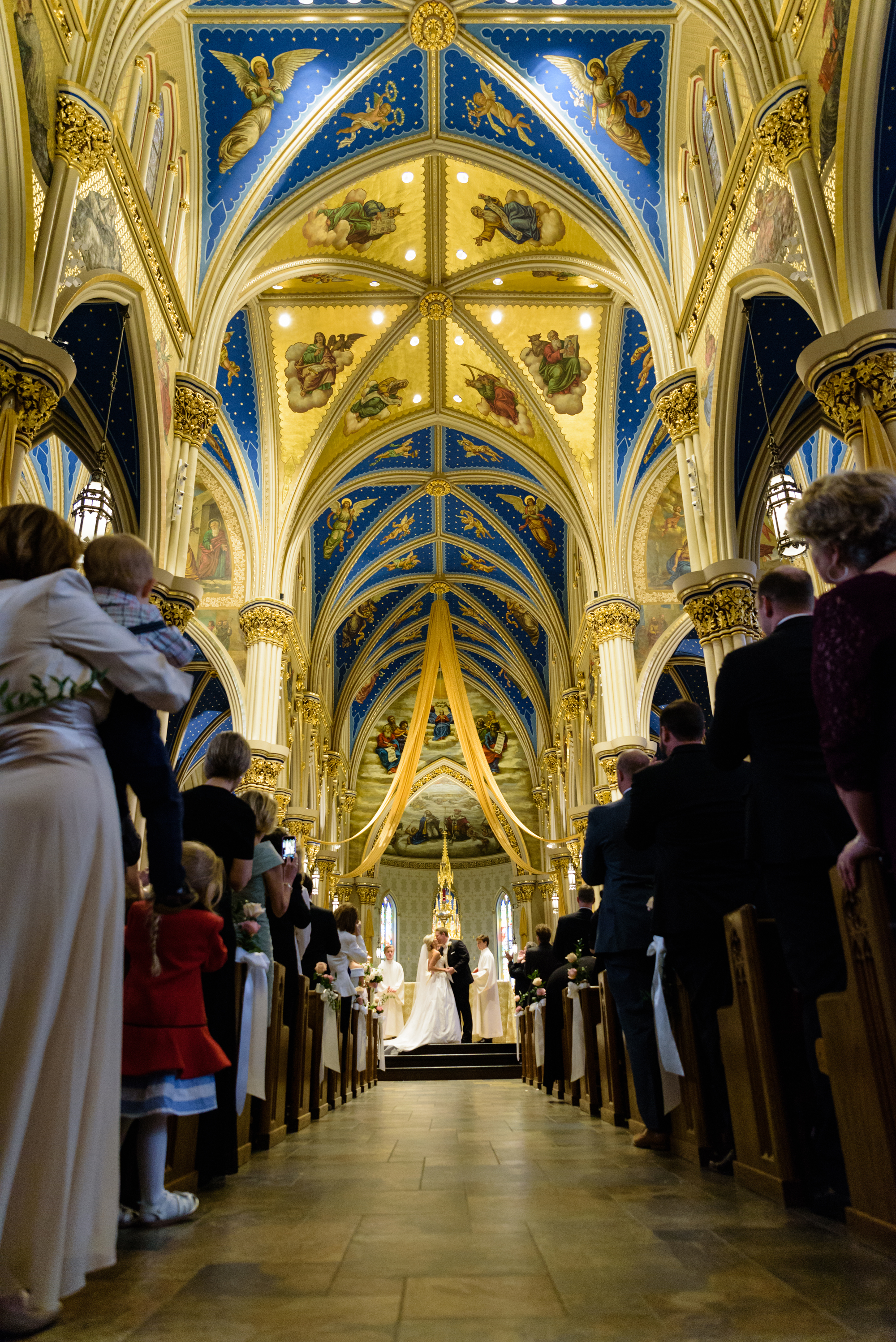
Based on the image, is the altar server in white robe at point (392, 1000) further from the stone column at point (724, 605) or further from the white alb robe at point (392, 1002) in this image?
the stone column at point (724, 605)

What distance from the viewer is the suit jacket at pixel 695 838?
343 centimetres

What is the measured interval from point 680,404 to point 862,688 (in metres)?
9.82

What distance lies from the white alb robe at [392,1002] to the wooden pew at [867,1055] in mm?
14846

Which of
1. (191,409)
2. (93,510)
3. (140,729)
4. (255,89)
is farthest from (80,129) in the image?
(140,729)

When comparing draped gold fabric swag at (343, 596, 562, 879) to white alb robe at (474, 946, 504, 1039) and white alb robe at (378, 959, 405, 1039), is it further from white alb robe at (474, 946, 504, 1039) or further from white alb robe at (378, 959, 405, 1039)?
white alb robe at (474, 946, 504, 1039)

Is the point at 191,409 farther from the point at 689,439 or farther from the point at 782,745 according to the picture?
the point at 782,745

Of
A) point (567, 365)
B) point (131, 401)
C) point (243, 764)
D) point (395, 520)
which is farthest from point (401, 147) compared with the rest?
point (243, 764)

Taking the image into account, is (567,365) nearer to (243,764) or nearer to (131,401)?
(131,401)

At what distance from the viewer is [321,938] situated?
268 inches

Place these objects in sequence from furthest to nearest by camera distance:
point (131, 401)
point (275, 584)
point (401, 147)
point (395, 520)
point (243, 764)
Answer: point (395, 520) → point (275, 584) → point (401, 147) → point (131, 401) → point (243, 764)

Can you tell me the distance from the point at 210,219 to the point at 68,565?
11315 millimetres

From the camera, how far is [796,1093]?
9.60 feet

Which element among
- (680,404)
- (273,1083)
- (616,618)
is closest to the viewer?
(273,1083)

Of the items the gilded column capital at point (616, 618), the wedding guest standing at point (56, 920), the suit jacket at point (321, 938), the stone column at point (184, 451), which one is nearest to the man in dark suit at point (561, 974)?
the suit jacket at point (321, 938)
